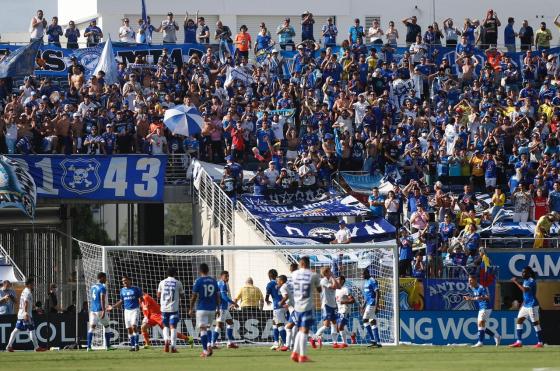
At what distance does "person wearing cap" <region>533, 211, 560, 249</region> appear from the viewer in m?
39.8

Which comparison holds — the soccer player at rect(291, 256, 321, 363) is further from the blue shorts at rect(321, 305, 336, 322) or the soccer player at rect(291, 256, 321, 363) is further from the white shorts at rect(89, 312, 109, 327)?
the white shorts at rect(89, 312, 109, 327)

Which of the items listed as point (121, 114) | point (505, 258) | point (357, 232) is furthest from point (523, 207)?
point (121, 114)

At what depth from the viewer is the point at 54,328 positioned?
33.5 m

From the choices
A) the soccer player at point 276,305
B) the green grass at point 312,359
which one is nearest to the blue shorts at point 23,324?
the green grass at point 312,359

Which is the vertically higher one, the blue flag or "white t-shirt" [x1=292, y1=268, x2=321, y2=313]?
the blue flag

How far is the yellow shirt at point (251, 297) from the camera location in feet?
108

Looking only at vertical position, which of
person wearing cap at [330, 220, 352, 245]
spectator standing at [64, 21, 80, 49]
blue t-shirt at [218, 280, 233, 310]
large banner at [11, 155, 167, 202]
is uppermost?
spectator standing at [64, 21, 80, 49]

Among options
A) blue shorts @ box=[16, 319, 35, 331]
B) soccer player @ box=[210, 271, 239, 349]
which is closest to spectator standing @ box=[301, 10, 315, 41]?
soccer player @ box=[210, 271, 239, 349]

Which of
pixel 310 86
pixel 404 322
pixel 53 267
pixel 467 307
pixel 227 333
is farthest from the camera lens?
pixel 53 267

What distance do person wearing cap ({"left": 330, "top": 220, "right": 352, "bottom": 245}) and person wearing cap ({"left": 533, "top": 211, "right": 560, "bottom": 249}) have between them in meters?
5.06

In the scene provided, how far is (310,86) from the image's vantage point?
148 feet

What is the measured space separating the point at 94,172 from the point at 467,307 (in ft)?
35.5

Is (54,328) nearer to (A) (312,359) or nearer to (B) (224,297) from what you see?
(B) (224,297)

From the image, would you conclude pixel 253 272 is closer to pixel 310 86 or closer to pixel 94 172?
pixel 94 172
